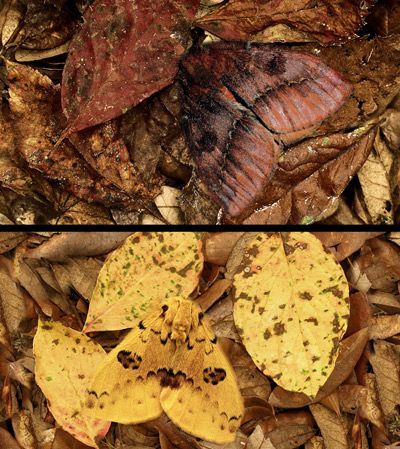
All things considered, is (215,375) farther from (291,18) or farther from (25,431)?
(291,18)

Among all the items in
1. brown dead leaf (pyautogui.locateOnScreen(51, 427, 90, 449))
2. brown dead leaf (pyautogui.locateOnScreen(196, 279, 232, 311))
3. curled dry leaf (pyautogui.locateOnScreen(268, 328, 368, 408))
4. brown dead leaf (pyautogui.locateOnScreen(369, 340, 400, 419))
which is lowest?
brown dead leaf (pyautogui.locateOnScreen(369, 340, 400, 419))

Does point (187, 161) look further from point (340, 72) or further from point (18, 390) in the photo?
point (18, 390)

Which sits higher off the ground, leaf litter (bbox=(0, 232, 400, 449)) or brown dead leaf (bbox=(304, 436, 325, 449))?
leaf litter (bbox=(0, 232, 400, 449))

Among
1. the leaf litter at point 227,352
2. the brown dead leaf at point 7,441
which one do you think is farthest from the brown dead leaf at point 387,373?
the brown dead leaf at point 7,441

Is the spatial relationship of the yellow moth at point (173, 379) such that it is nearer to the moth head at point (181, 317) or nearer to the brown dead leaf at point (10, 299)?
the moth head at point (181, 317)

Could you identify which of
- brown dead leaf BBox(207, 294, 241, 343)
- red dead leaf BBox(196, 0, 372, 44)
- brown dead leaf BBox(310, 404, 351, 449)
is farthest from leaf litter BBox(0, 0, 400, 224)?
brown dead leaf BBox(310, 404, 351, 449)

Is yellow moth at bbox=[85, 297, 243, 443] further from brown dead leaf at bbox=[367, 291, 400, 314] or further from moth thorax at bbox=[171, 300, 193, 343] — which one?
brown dead leaf at bbox=[367, 291, 400, 314]

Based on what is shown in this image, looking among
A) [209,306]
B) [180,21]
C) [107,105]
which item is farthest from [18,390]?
[180,21]
